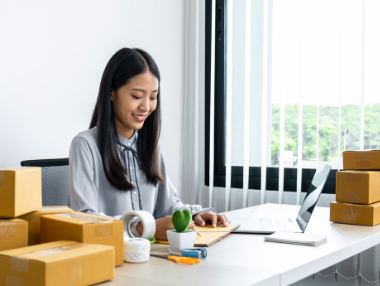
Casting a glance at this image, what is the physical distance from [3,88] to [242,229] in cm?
124

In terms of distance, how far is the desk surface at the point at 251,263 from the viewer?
0.81 metres

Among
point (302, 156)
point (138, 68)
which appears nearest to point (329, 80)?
point (302, 156)

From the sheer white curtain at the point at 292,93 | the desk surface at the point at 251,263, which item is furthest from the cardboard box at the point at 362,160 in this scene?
the sheer white curtain at the point at 292,93

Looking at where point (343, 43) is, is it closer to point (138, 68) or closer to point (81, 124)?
point (138, 68)

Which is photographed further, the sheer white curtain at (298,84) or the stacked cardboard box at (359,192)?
the sheer white curtain at (298,84)

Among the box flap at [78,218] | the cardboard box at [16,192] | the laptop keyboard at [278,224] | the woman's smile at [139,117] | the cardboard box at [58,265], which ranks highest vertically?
the woman's smile at [139,117]

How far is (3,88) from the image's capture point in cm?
184

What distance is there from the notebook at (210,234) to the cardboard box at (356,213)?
0.42 metres

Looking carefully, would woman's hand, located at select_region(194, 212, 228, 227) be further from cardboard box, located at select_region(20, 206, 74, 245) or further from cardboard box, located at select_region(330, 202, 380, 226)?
cardboard box, located at select_region(20, 206, 74, 245)

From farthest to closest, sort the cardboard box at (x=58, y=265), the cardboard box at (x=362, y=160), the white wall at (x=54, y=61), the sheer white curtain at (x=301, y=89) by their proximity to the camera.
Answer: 1. the sheer white curtain at (x=301, y=89)
2. the white wall at (x=54, y=61)
3. the cardboard box at (x=362, y=160)
4. the cardboard box at (x=58, y=265)

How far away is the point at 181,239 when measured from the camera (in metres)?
1.00

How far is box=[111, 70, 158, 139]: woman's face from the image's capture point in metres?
1.50

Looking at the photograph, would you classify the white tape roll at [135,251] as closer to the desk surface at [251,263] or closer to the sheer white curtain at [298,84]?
the desk surface at [251,263]

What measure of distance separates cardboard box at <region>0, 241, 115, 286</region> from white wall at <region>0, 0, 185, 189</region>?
1.24m
